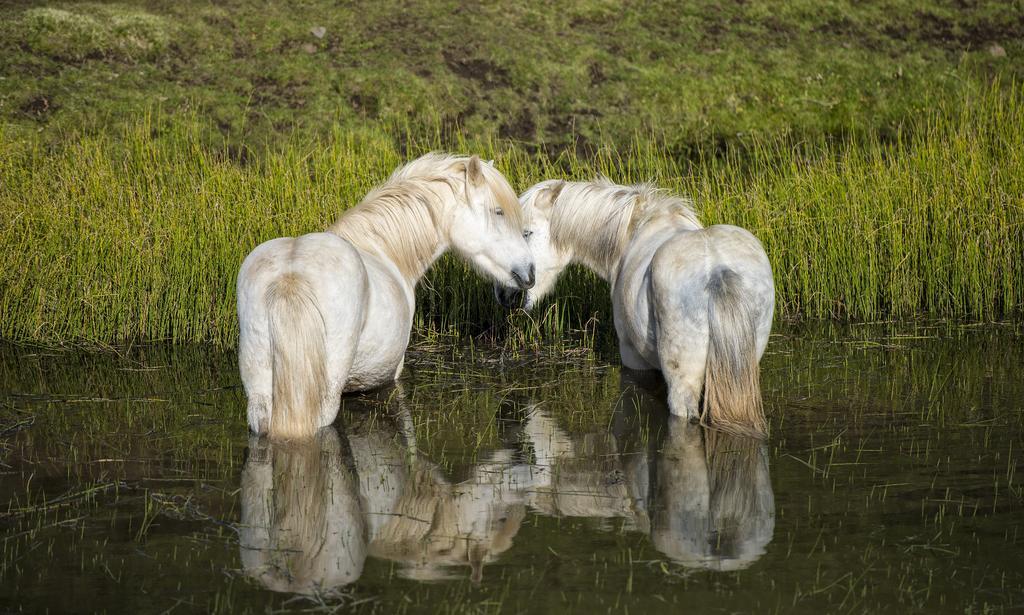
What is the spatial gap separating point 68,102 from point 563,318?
8.08 m

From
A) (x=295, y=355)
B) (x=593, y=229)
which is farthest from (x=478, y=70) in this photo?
(x=295, y=355)

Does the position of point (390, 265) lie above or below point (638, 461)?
above

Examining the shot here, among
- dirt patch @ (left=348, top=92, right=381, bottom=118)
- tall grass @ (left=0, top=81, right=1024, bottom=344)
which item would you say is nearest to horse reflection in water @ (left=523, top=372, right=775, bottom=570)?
tall grass @ (left=0, top=81, right=1024, bottom=344)

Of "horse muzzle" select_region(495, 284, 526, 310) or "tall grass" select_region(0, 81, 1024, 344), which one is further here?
"tall grass" select_region(0, 81, 1024, 344)

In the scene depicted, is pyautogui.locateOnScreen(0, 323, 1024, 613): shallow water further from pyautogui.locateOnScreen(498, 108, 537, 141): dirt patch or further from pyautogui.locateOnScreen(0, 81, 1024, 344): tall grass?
pyautogui.locateOnScreen(498, 108, 537, 141): dirt patch

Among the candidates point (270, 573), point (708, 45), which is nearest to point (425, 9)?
point (708, 45)

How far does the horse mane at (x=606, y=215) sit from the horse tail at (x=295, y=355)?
7.24ft

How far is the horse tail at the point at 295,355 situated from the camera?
439 cm

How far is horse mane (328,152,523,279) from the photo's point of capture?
5621 millimetres

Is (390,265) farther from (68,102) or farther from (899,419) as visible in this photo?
(68,102)

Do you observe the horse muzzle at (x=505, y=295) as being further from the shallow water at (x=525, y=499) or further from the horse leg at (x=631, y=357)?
the horse leg at (x=631, y=357)

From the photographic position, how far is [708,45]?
616 inches

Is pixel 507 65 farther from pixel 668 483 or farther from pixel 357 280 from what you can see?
pixel 668 483

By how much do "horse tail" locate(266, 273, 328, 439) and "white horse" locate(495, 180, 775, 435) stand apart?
1.78m
